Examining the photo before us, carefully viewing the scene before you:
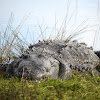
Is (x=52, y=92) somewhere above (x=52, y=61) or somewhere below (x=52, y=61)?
below

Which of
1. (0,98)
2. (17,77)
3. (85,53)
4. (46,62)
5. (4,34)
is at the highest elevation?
(4,34)

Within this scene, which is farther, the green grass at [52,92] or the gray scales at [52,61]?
the gray scales at [52,61]

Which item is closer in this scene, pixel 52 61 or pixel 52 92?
pixel 52 92

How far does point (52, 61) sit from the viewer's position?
6082mm

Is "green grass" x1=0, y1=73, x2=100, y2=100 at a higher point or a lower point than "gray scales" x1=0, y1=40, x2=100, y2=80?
lower

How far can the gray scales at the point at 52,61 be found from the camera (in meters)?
5.43

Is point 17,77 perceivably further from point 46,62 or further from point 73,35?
point 73,35

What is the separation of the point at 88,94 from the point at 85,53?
377 cm

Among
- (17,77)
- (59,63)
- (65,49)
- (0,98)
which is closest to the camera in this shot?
(0,98)

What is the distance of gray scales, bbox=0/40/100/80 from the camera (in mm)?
5426

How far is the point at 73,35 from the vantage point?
879cm

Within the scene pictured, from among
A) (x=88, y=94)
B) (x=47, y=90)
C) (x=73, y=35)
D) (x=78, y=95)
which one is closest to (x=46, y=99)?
(x=47, y=90)

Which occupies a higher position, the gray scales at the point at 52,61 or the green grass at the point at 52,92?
the gray scales at the point at 52,61

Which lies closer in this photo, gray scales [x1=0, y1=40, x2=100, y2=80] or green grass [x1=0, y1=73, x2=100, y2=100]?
green grass [x1=0, y1=73, x2=100, y2=100]
